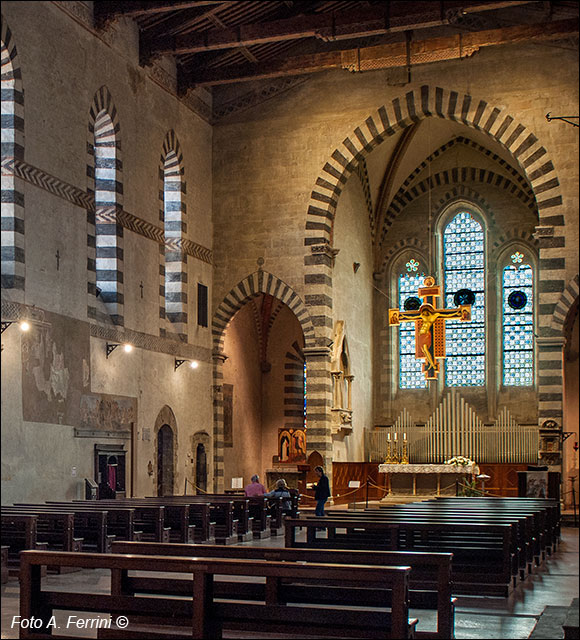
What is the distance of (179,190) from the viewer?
65.0 feet

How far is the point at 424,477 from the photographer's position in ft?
69.7

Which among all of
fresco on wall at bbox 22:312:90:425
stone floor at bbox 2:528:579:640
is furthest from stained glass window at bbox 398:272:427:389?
stone floor at bbox 2:528:579:640

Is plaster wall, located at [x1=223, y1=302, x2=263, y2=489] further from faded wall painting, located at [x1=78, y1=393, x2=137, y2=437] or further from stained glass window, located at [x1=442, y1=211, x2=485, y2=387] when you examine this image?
faded wall painting, located at [x1=78, y1=393, x2=137, y2=437]

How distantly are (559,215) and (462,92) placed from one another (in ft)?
11.0

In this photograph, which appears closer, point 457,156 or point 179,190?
point 179,190

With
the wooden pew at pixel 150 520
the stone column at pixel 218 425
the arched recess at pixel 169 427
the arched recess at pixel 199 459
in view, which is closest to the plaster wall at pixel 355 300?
the stone column at pixel 218 425

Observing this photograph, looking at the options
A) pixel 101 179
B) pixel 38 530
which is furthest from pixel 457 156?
pixel 38 530

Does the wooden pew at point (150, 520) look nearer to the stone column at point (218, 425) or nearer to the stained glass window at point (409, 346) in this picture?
the stone column at point (218, 425)

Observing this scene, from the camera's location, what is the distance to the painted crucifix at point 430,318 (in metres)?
18.3

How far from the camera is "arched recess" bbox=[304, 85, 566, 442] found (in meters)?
18.8

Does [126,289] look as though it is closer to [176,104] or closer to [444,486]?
[176,104]

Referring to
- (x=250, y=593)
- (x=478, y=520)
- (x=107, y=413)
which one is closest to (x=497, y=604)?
(x=478, y=520)

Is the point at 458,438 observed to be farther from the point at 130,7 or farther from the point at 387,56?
the point at 130,7

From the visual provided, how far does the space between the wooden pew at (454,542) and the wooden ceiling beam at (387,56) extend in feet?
39.8
